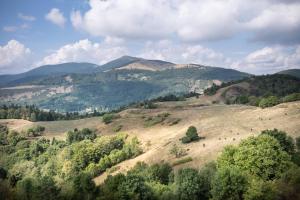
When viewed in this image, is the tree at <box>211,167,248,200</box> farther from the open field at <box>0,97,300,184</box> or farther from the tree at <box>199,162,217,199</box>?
the open field at <box>0,97,300,184</box>

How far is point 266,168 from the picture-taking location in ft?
202

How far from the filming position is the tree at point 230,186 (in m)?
55.0

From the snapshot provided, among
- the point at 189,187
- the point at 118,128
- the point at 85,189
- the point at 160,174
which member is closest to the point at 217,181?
the point at 189,187

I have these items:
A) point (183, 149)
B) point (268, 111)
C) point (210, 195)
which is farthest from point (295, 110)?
point (210, 195)

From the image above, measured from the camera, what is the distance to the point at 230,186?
180ft

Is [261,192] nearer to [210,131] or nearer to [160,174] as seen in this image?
[160,174]

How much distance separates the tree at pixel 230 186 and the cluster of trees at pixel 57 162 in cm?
2474

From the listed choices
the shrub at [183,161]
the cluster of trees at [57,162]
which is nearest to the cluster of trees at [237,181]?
the cluster of trees at [57,162]

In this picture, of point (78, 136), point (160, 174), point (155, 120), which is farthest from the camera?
point (78, 136)

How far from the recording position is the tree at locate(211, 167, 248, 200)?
5497 cm

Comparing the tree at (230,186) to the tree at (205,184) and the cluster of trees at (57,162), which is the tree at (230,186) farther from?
the cluster of trees at (57,162)

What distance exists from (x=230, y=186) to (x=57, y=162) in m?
95.7

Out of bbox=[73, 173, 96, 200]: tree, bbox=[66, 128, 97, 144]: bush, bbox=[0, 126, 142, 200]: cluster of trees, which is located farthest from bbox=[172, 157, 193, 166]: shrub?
bbox=[66, 128, 97, 144]: bush

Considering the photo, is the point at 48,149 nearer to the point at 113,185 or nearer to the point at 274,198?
the point at 113,185
